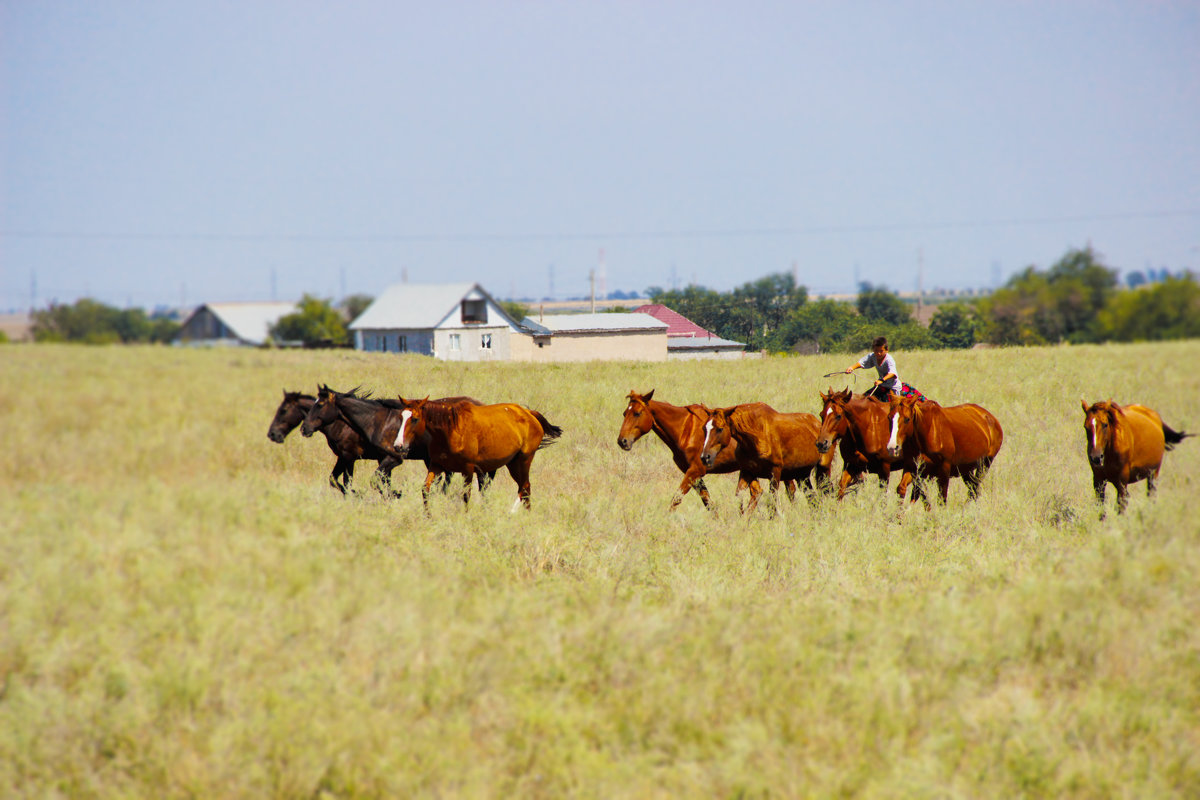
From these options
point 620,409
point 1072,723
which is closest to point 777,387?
point 620,409

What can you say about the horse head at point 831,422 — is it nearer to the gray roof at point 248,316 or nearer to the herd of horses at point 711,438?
the herd of horses at point 711,438

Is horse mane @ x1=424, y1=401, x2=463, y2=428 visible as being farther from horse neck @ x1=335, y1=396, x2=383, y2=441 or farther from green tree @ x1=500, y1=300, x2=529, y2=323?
green tree @ x1=500, y1=300, x2=529, y2=323

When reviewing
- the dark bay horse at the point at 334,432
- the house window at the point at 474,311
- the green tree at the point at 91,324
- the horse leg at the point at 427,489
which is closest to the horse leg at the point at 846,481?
the horse leg at the point at 427,489

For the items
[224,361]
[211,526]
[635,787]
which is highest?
[224,361]

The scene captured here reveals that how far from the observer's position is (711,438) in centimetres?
1138

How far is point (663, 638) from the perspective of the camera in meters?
6.82

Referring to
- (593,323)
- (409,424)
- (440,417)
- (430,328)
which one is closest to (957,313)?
(593,323)

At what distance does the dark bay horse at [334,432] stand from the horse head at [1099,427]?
30.3 feet

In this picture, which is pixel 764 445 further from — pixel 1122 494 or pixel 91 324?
pixel 91 324

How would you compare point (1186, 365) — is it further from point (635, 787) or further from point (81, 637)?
point (81, 637)

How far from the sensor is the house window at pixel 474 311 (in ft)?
116

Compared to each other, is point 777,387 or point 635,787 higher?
point 777,387

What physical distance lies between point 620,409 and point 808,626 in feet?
46.4

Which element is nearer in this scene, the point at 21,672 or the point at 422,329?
the point at 21,672
